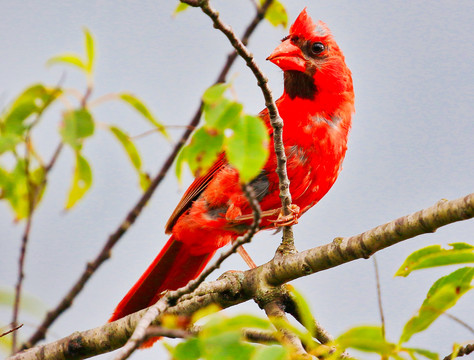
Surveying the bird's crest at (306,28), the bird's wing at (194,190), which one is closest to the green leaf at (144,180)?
the bird's wing at (194,190)

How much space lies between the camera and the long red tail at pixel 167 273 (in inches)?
157

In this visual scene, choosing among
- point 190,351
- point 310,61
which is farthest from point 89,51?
point 310,61

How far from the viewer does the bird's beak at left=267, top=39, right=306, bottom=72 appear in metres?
3.77

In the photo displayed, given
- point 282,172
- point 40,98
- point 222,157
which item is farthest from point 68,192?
point 222,157

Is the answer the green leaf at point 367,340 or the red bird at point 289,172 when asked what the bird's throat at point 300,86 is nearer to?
the red bird at point 289,172

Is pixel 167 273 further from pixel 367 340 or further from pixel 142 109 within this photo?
pixel 367 340

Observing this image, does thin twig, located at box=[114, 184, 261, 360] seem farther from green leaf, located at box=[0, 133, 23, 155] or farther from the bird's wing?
the bird's wing

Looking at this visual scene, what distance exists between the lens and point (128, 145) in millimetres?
2457

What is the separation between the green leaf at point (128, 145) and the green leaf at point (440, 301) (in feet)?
3.78

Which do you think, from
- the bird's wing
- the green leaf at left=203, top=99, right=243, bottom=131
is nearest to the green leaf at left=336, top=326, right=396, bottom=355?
the green leaf at left=203, top=99, right=243, bottom=131

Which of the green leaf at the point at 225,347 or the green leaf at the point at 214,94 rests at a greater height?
the green leaf at the point at 214,94

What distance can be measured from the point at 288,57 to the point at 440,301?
90.1 inches

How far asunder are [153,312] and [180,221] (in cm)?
207

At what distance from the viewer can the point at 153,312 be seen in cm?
198
